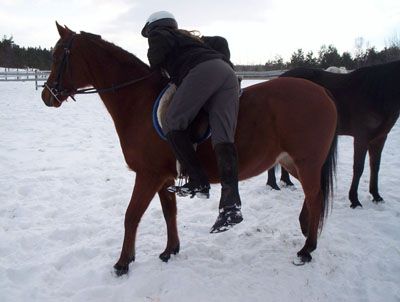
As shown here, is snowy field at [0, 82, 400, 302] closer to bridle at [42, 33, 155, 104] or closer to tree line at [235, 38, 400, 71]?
bridle at [42, 33, 155, 104]

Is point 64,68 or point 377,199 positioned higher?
point 64,68

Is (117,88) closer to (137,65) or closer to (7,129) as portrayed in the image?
(137,65)

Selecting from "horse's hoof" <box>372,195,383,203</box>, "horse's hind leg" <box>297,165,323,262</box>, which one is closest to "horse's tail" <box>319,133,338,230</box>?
"horse's hind leg" <box>297,165,323,262</box>

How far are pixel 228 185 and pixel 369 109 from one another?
3.23 m

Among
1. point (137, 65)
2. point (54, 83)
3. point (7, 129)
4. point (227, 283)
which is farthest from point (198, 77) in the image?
point (7, 129)

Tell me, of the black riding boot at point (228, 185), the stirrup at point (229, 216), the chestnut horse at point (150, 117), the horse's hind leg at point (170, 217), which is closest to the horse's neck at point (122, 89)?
the chestnut horse at point (150, 117)

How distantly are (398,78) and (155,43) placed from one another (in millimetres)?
3799

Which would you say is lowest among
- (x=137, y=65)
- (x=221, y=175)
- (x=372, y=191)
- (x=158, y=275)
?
(x=158, y=275)

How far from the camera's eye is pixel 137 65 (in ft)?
10.4

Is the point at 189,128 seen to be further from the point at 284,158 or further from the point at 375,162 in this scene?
the point at 375,162

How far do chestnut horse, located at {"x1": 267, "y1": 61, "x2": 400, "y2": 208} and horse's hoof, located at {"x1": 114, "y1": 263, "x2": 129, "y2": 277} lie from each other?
3.35 metres

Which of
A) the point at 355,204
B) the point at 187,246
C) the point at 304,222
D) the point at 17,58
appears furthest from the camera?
the point at 17,58

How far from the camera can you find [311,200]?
131 inches

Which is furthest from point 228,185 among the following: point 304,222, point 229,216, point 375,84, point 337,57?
point 337,57
